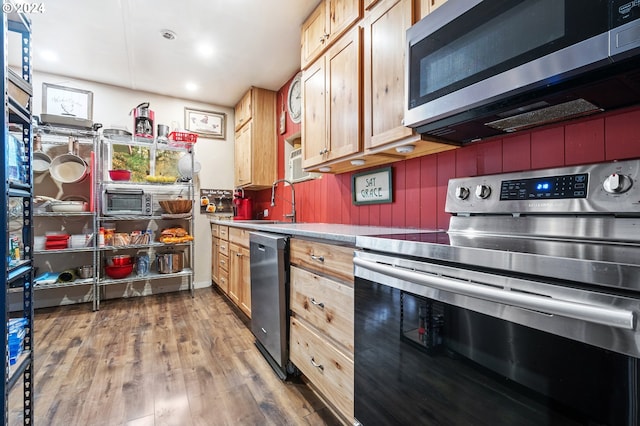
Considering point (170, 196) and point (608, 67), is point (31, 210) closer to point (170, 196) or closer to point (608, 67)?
point (608, 67)

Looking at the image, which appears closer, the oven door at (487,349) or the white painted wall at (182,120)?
the oven door at (487,349)

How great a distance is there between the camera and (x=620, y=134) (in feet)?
3.14

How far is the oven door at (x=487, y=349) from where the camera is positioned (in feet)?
1.75

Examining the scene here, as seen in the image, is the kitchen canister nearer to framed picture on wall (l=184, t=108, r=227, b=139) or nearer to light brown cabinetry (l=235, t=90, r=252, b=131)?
framed picture on wall (l=184, t=108, r=227, b=139)

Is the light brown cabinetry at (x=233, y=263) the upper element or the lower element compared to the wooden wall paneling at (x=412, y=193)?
lower

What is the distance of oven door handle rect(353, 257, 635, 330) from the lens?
0.51 meters

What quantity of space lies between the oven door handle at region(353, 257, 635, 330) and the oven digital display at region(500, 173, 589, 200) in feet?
1.81

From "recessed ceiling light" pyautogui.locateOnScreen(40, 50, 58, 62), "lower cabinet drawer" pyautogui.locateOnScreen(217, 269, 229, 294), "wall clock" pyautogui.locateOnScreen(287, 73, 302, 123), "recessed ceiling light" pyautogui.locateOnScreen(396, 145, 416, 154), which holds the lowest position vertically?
"lower cabinet drawer" pyautogui.locateOnScreen(217, 269, 229, 294)

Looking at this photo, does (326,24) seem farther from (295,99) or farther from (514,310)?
(514,310)

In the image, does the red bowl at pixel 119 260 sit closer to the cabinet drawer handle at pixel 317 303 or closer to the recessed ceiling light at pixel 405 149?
the cabinet drawer handle at pixel 317 303

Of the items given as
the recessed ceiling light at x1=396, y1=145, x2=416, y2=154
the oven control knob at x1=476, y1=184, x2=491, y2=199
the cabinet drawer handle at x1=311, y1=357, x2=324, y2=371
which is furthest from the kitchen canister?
the oven control knob at x1=476, y1=184, x2=491, y2=199

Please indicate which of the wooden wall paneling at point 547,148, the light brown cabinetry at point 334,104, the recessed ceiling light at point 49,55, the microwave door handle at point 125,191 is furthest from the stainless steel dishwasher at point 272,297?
the recessed ceiling light at point 49,55

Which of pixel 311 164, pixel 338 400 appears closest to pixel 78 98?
pixel 311 164

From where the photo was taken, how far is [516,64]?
0.91 metres
